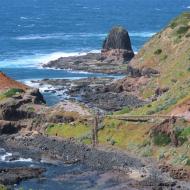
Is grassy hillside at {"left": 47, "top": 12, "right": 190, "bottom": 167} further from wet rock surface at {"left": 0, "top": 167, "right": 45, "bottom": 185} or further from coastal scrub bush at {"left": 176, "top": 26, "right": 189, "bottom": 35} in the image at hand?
wet rock surface at {"left": 0, "top": 167, "right": 45, "bottom": 185}

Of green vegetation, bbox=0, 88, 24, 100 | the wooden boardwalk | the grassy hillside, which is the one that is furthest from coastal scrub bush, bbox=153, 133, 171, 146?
green vegetation, bbox=0, 88, 24, 100

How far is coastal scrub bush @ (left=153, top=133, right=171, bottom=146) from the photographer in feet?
280

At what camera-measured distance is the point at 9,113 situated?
102 metres

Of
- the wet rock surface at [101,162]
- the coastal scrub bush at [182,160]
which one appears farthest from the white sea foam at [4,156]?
the coastal scrub bush at [182,160]

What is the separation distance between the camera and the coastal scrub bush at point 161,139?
8544 cm

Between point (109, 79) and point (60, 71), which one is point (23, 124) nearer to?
point (109, 79)

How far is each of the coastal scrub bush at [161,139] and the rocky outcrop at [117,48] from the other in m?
78.6

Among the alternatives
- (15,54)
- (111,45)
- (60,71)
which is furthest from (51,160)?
(15,54)

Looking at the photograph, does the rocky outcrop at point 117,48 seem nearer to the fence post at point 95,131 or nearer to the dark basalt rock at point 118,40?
the dark basalt rock at point 118,40

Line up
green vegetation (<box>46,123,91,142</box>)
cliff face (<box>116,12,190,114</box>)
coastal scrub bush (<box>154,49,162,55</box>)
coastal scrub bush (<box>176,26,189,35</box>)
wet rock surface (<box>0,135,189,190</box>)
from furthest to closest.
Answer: coastal scrub bush (<box>176,26,189,35</box>)
coastal scrub bush (<box>154,49,162,55</box>)
cliff face (<box>116,12,190,114</box>)
green vegetation (<box>46,123,91,142</box>)
wet rock surface (<box>0,135,189,190</box>)

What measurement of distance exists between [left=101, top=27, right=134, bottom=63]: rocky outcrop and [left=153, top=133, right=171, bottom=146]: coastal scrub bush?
78571 millimetres

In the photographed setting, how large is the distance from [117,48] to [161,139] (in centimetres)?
8296

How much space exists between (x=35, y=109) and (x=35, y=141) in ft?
27.3

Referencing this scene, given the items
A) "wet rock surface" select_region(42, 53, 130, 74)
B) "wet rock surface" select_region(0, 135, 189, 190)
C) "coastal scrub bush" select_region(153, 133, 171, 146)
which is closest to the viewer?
"wet rock surface" select_region(0, 135, 189, 190)
